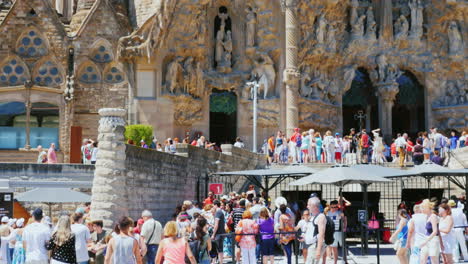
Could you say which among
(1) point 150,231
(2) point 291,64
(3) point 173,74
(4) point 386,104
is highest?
(2) point 291,64

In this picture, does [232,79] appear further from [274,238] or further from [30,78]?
[274,238]

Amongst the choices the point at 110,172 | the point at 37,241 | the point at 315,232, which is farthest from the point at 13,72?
the point at 37,241

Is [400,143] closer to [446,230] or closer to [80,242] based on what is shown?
[446,230]

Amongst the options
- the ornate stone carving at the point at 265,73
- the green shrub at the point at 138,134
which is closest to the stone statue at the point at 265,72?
the ornate stone carving at the point at 265,73

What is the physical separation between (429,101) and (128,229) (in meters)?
32.9

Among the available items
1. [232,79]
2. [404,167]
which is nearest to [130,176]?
[404,167]

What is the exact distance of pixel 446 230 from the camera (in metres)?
14.5

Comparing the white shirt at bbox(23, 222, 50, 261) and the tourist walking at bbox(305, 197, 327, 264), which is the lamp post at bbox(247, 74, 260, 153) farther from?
the white shirt at bbox(23, 222, 50, 261)

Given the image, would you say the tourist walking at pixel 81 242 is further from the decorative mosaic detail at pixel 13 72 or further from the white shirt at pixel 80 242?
the decorative mosaic detail at pixel 13 72

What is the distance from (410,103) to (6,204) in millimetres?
28982

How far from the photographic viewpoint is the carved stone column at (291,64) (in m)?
36.5

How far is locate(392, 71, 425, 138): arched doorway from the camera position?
4206 cm

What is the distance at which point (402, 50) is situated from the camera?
134 feet

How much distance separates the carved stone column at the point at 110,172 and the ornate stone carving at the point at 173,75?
17.9 metres
